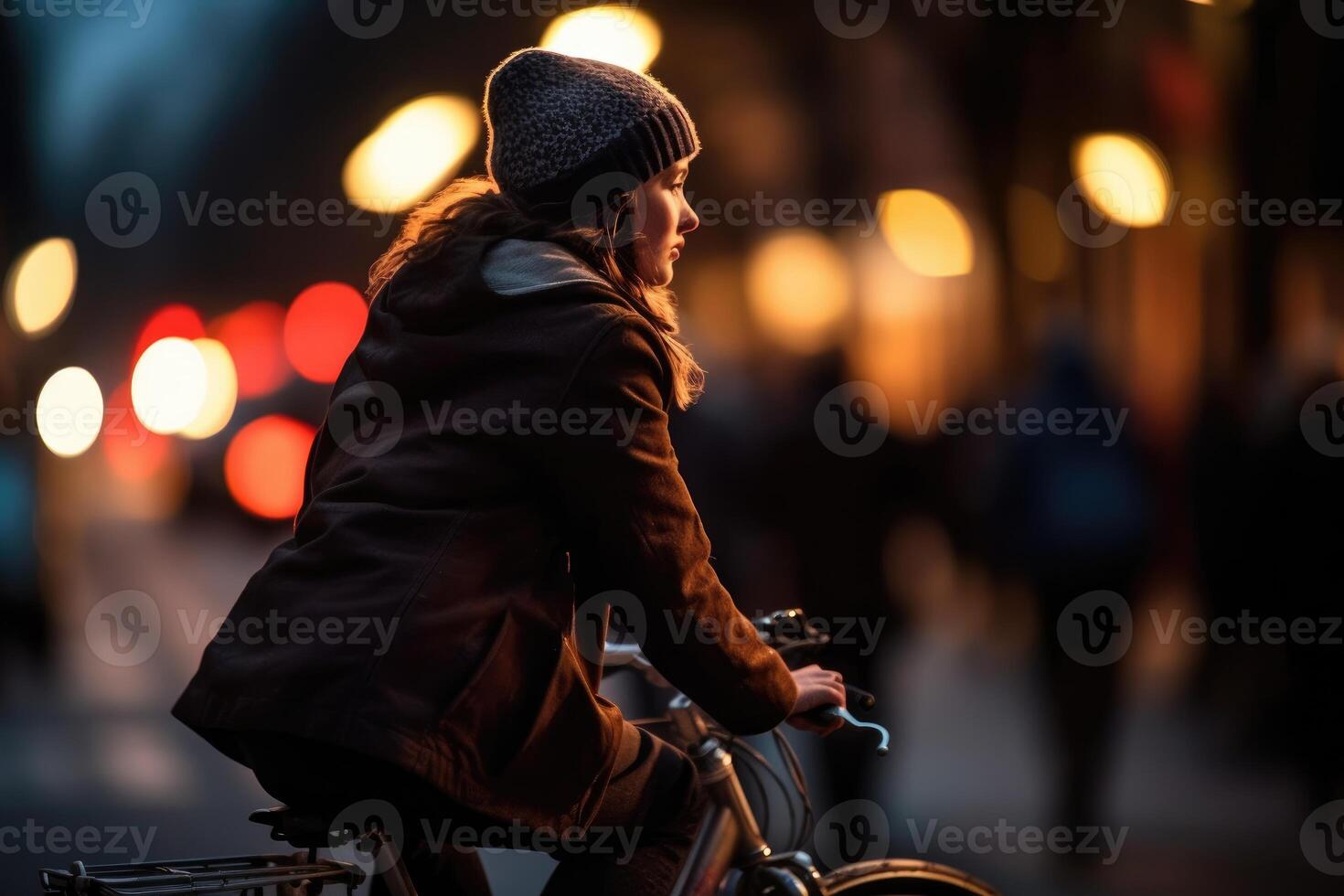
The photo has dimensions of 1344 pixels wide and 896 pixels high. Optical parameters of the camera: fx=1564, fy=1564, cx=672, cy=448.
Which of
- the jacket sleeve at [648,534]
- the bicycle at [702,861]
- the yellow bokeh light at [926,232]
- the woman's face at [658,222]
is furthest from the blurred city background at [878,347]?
the jacket sleeve at [648,534]

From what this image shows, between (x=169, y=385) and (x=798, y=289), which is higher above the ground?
(x=798, y=289)

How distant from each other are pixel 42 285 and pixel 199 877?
247 inches

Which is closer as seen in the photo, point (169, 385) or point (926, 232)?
point (926, 232)

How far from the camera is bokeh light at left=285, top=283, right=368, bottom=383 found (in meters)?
7.02

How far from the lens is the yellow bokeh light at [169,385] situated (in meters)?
7.30

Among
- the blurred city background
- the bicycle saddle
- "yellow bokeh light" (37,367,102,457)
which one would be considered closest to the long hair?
the bicycle saddle

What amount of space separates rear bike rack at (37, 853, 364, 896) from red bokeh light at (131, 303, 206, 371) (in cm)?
546

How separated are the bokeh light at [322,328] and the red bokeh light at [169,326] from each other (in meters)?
0.46

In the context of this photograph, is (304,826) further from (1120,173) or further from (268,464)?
(1120,173)

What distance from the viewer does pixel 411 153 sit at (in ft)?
22.3

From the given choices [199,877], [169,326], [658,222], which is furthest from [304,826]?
[169,326]

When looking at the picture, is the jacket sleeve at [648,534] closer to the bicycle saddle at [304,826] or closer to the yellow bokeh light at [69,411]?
the bicycle saddle at [304,826]

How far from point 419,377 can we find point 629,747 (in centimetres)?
64

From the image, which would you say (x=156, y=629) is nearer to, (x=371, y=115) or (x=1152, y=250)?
(x=371, y=115)
